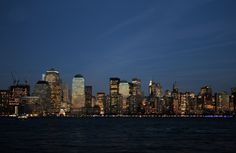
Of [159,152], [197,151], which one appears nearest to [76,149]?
[159,152]

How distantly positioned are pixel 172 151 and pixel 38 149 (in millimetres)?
24204

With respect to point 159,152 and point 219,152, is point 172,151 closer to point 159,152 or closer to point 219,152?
point 159,152

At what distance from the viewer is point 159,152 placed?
252ft

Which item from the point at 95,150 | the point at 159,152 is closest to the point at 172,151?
the point at 159,152

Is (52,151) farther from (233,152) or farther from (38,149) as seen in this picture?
(233,152)

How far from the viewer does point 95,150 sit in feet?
265

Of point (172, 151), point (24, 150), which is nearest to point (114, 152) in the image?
point (172, 151)

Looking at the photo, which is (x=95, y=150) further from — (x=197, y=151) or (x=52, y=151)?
(x=197, y=151)

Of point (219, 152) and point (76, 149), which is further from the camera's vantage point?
point (76, 149)

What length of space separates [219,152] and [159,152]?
10184 millimetres

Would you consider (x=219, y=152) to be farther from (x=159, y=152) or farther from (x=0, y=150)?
(x=0, y=150)

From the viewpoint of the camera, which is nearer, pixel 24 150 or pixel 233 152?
pixel 233 152

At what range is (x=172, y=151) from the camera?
256 ft

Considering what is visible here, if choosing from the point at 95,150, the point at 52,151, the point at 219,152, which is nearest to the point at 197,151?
the point at 219,152
